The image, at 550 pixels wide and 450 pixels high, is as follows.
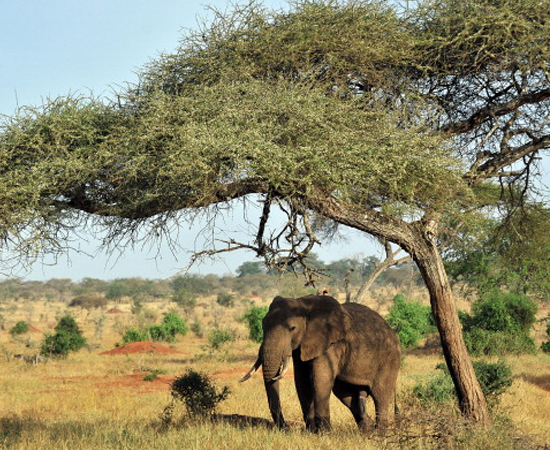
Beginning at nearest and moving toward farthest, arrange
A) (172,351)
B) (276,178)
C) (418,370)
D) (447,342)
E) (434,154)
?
(276,178) < (434,154) < (447,342) < (418,370) < (172,351)

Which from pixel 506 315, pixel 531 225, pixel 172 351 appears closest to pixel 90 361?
pixel 172 351

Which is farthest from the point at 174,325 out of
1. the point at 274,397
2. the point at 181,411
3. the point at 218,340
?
the point at 274,397

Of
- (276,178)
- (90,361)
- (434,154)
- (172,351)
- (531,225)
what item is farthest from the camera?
(172,351)

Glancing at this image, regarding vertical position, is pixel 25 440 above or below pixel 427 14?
below

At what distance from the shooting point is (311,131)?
9.46 m

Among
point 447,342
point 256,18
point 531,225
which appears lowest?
point 447,342

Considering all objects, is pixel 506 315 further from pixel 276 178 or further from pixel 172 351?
pixel 276 178

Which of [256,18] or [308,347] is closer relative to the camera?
[308,347]

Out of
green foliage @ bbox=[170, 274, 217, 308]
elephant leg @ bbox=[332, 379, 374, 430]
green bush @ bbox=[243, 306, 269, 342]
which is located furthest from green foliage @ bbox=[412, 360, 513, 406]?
green foliage @ bbox=[170, 274, 217, 308]

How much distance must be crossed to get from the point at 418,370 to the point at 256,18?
612 inches

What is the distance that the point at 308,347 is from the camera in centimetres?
971

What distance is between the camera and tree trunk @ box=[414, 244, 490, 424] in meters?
11.0

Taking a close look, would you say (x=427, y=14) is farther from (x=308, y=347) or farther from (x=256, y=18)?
(x=308, y=347)

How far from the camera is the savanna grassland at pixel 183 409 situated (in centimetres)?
848
